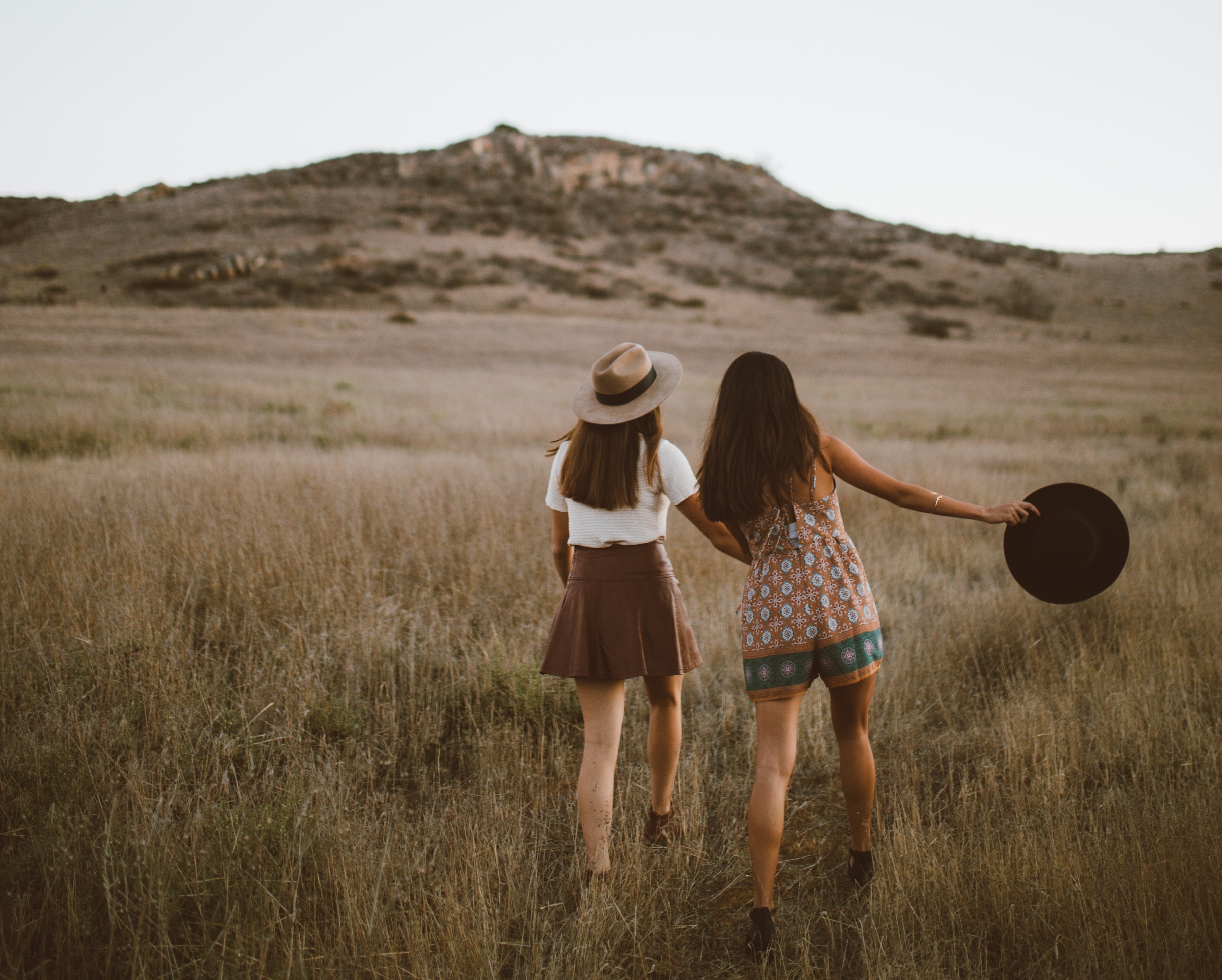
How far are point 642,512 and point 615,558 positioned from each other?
21cm

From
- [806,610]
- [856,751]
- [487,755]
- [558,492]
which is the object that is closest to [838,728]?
[856,751]

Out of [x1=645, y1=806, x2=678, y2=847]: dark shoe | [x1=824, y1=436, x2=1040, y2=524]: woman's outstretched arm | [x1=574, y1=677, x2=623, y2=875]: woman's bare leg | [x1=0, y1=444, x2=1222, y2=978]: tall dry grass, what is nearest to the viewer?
[x1=0, y1=444, x2=1222, y2=978]: tall dry grass

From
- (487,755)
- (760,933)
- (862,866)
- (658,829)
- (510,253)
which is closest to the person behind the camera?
(760,933)

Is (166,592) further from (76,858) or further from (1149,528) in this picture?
(1149,528)

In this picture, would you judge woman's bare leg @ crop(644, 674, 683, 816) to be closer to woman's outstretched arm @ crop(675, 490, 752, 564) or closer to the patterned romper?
the patterned romper

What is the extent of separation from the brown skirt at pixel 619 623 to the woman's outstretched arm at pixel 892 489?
76cm

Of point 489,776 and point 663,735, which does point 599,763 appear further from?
point 489,776

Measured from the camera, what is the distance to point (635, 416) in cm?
255

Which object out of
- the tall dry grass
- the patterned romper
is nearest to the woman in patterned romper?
the patterned romper

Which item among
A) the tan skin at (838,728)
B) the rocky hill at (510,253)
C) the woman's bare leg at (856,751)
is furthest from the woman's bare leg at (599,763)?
the rocky hill at (510,253)

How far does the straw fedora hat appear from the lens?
257 centimetres

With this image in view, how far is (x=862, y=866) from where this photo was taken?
280cm

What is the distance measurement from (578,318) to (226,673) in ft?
126

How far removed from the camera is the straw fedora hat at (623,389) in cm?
257
